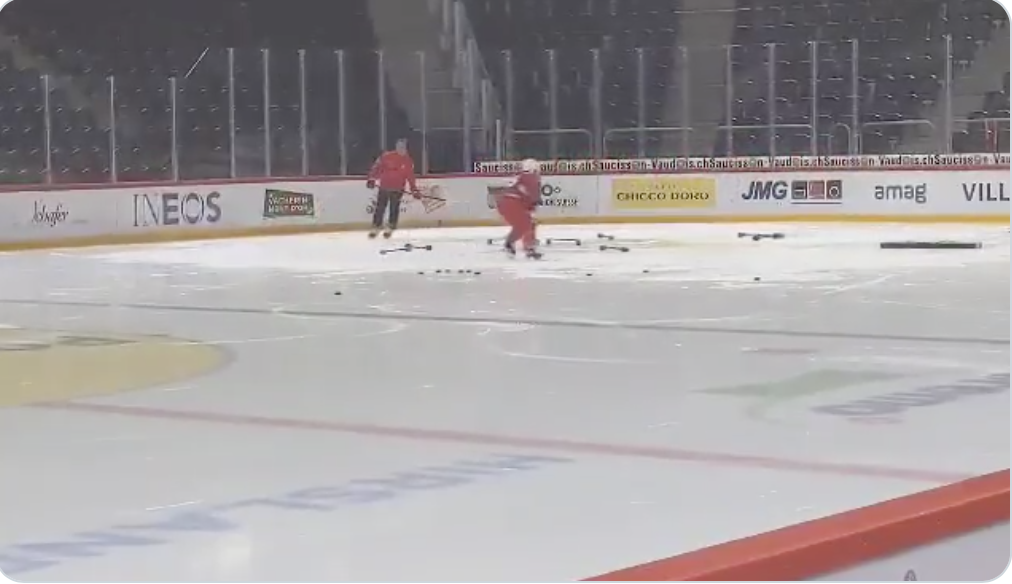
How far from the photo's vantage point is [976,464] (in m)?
2.97

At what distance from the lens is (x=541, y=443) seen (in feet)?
10.8

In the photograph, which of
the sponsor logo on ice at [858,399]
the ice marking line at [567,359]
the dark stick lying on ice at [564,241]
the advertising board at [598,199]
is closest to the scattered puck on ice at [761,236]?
the dark stick lying on ice at [564,241]

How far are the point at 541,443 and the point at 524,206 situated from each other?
7114 mm

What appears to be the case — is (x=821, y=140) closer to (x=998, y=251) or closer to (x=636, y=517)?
(x=998, y=251)

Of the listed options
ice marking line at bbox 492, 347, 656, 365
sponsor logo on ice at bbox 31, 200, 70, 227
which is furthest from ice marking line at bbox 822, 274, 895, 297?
sponsor logo on ice at bbox 31, 200, 70, 227

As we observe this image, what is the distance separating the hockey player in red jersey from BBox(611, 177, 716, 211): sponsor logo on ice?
18.0 feet

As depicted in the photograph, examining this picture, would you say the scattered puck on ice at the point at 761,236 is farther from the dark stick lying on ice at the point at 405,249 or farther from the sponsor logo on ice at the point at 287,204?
the sponsor logo on ice at the point at 287,204

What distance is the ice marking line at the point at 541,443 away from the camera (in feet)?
9.53

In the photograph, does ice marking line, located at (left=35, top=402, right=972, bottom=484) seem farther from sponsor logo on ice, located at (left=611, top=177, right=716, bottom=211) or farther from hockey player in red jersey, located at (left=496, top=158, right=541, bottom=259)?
sponsor logo on ice, located at (left=611, top=177, right=716, bottom=211)

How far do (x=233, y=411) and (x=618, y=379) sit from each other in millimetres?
1091

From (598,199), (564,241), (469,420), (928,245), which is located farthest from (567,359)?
(598,199)

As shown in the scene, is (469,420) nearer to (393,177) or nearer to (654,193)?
(393,177)

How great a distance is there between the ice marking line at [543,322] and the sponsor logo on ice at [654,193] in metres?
9.21

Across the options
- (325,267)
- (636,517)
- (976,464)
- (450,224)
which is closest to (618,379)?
(976,464)
